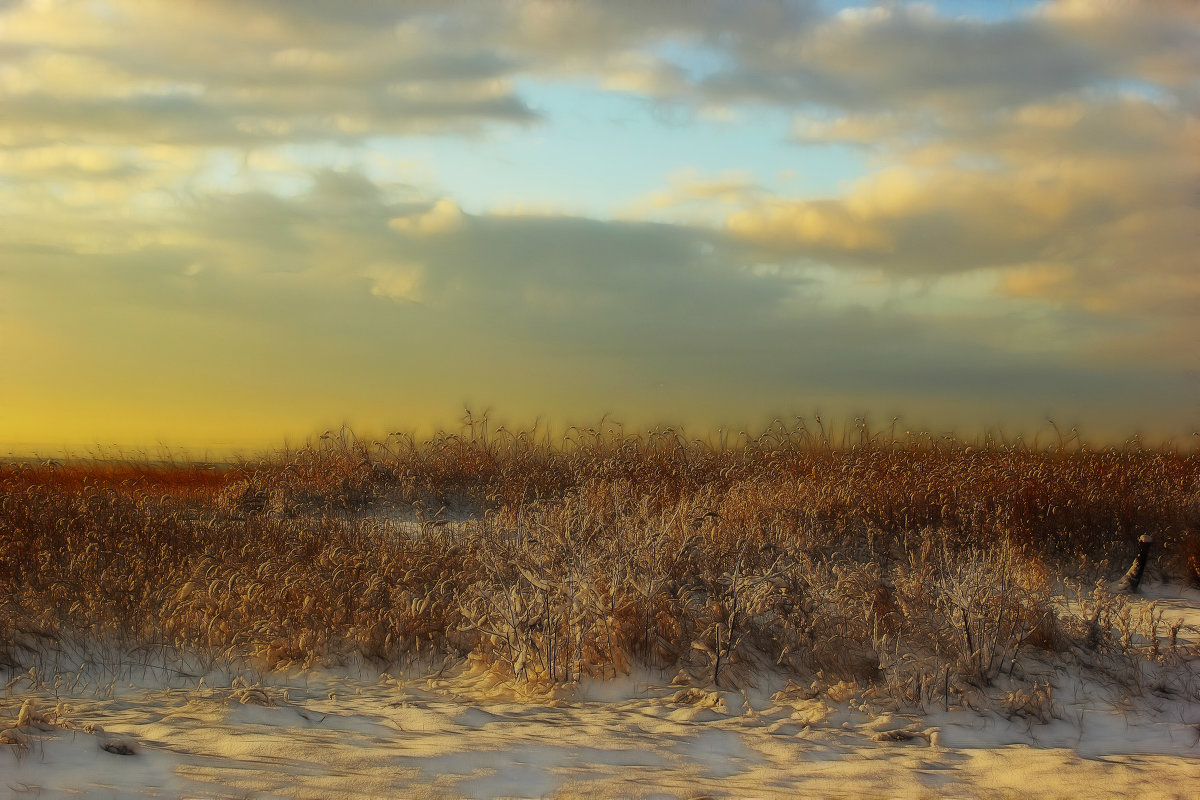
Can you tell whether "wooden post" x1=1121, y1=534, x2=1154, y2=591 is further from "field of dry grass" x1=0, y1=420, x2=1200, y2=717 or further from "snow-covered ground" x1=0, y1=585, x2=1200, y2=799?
"snow-covered ground" x1=0, y1=585, x2=1200, y2=799

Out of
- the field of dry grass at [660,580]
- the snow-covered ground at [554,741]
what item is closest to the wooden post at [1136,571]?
the field of dry grass at [660,580]

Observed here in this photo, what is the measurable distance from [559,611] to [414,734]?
1.11m

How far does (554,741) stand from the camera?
389 centimetres

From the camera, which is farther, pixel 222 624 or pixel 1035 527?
pixel 1035 527

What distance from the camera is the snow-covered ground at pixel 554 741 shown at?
343 cm

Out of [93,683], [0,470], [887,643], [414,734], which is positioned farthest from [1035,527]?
[0,470]

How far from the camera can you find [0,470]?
41.5ft

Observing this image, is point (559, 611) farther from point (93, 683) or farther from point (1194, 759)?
point (1194, 759)

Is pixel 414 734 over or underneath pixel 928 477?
underneath

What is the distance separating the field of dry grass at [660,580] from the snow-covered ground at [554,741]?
243 millimetres

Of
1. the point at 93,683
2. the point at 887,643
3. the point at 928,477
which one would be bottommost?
the point at 93,683

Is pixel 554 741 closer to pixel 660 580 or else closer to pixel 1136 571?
pixel 660 580

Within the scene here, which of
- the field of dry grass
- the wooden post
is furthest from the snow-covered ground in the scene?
the wooden post

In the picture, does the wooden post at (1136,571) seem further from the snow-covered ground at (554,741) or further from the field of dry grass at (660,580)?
the snow-covered ground at (554,741)
